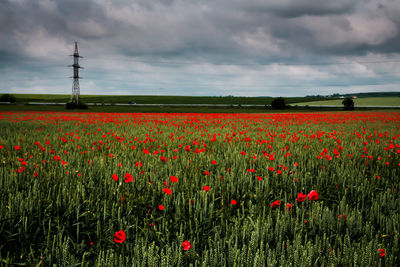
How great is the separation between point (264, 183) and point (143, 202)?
1.49m

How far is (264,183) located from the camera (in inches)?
121

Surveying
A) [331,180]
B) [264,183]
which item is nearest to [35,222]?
[264,183]

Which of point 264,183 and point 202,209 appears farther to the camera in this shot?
point 264,183

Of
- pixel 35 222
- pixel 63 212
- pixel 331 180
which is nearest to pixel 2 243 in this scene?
pixel 35 222

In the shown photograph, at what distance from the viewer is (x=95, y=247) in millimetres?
1839

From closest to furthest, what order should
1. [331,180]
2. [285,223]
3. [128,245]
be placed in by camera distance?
[128,245] → [285,223] → [331,180]

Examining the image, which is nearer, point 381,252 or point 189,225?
point 381,252

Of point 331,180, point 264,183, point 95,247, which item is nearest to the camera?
point 95,247

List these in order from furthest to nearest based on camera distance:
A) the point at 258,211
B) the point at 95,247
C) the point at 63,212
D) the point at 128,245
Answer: the point at 258,211
the point at 63,212
the point at 95,247
the point at 128,245

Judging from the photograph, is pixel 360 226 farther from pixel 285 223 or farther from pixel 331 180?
pixel 331 180

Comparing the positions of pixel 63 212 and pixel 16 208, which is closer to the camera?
pixel 16 208

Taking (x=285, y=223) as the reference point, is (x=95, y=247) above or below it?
below

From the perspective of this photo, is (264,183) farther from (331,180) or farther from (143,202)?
(143,202)

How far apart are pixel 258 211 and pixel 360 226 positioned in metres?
0.88
